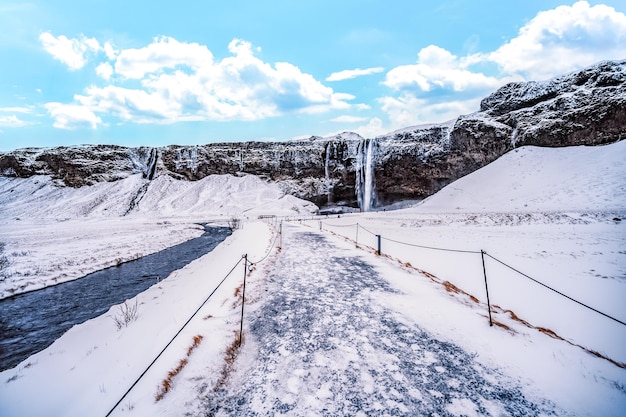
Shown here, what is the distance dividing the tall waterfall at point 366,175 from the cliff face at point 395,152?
0.66 ft

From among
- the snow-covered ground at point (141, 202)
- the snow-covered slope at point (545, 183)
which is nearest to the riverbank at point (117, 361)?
the snow-covered ground at point (141, 202)

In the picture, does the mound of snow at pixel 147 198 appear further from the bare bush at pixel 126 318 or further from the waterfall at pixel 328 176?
the bare bush at pixel 126 318

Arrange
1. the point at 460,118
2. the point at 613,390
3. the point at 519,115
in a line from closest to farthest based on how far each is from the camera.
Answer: the point at 613,390 → the point at 519,115 → the point at 460,118

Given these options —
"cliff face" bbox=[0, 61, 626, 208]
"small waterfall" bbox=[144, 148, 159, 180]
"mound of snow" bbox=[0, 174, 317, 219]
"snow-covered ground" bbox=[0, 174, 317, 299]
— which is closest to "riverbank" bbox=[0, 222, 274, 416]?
"snow-covered ground" bbox=[0, 174, 317, 299]

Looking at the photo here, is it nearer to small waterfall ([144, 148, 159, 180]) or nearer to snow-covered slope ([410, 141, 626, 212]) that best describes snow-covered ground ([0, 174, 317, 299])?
small waterfall ([144, 148, 159, 180])

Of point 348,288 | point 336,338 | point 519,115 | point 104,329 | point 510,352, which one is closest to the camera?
point 510,352

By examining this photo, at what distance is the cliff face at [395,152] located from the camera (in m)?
38.0

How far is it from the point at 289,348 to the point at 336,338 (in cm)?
85

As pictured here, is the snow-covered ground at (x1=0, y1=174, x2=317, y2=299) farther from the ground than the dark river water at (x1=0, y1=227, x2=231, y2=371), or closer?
farther from the ground

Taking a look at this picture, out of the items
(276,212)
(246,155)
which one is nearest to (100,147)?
(246,155)

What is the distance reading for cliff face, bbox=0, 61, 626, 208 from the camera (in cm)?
3800

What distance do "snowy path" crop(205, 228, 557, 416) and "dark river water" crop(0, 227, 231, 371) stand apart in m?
5.18

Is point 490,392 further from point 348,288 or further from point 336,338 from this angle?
point 348,288

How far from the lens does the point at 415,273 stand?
941 cm
